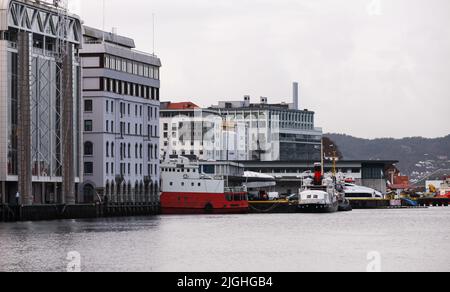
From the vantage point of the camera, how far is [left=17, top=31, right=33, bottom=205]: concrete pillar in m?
154

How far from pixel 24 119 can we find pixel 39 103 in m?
7.93

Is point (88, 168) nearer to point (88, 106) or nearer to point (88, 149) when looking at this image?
point (88, 149)

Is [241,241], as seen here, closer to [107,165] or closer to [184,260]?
[184,260]

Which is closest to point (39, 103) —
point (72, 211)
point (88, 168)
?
point (72, 211)

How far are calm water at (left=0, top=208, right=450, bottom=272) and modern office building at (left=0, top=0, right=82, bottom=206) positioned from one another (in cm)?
1873

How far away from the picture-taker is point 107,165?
190 metres

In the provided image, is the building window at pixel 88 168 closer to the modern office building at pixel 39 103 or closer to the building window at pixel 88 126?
the building window at pixel 88 126

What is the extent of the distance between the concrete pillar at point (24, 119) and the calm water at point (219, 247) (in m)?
15.8

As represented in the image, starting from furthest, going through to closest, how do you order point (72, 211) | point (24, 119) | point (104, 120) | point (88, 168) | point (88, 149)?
point (104, 120) < point (88, 149) < point (88, 168) < point (72, 211) < point (24, 119)

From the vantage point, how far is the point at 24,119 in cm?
15512

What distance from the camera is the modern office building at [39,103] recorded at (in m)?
155

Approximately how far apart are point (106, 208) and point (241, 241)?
71.4 meters

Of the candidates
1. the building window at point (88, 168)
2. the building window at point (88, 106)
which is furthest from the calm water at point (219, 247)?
the building window at point (88, 106)
